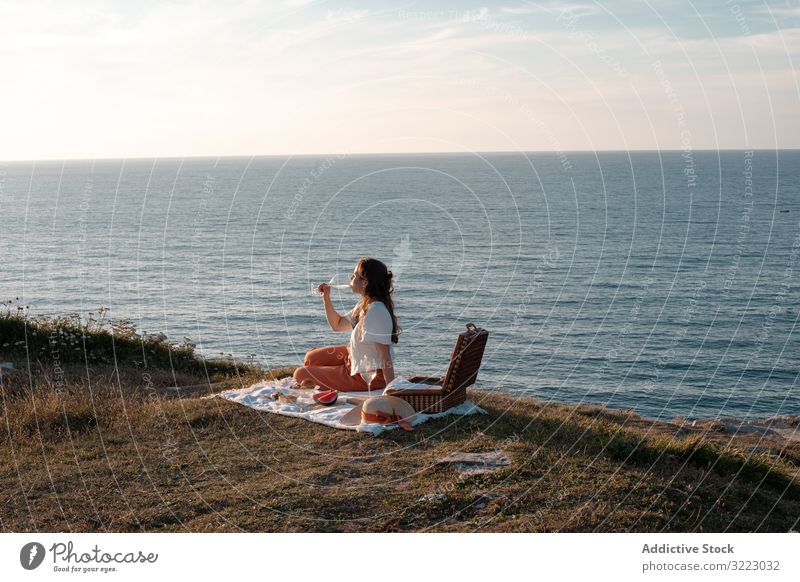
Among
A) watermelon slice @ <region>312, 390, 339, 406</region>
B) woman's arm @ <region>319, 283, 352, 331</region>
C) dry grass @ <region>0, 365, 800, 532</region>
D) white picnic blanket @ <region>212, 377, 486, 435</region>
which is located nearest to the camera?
dry grass @ <region>0, 365, 800, 532</region>

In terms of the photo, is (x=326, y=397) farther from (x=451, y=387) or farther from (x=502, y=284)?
(x=502, y=284)

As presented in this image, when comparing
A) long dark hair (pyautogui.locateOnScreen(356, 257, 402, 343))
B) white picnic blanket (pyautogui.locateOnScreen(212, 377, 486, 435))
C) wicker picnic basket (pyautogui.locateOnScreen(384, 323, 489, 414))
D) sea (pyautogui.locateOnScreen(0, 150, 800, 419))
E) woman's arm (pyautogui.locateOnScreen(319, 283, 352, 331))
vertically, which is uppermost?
long dark hair (pyautogui.locateOnScreen(356, 257, 402, 343))

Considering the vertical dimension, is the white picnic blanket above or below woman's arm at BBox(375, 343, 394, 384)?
below

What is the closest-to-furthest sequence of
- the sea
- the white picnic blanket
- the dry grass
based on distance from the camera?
the dry grass < the white picnic blanket < the sea

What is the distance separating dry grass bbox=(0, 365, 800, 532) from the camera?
26.5 ft

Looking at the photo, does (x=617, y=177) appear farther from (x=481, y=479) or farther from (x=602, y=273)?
(x=481, y=479)

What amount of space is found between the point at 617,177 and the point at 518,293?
388 feet

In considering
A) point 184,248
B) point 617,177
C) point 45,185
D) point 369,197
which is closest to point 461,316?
point 184,248

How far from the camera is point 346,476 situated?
9117 mm

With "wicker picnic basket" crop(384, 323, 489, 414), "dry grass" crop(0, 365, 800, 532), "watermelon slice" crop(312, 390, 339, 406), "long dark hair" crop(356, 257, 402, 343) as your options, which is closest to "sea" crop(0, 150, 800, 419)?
"long dark hair" crop(356, 257, 402, 343)

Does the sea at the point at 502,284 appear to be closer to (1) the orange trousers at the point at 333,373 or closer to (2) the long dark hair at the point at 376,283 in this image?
(2) the long dark hair at the point at 376,283

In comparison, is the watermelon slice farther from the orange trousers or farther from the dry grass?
the dry grass

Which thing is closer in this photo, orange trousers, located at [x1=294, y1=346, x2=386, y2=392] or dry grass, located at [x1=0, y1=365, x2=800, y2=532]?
dry grass, located at [x1=0, y1=365, x2=800, y2=532]

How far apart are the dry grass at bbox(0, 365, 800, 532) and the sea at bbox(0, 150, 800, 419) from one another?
201 inches
